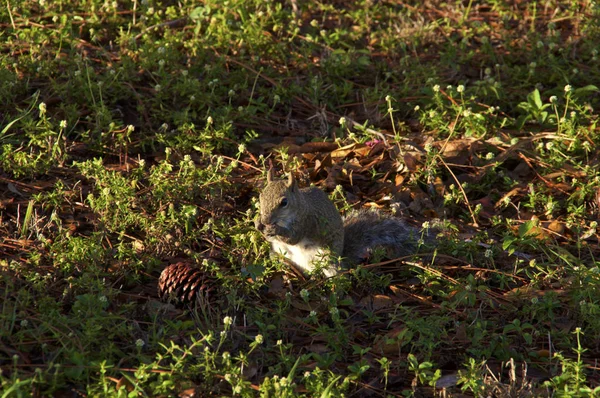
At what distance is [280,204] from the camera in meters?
4.55

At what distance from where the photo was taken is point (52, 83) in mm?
6094

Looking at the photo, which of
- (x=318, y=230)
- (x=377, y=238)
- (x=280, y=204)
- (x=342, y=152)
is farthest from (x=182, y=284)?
(x=342, y=152)

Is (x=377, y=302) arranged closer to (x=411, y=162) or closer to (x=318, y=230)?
(x=318, y=230)

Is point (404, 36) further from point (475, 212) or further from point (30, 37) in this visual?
point (30, 37)

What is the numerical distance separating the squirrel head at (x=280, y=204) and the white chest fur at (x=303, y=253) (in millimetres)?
164

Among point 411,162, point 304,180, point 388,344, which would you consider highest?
point 388,344

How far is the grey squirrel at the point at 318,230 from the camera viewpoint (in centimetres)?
456

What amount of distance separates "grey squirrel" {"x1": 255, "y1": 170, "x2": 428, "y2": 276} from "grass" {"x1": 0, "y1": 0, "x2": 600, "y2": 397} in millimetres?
134

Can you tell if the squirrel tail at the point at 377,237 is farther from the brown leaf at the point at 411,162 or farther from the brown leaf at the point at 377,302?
the brown leaf at the point at 411,162

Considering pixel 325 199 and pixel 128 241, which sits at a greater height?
pixel 325 199

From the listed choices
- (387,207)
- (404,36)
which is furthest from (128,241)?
(404,36)

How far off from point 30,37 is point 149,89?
110 centimetres

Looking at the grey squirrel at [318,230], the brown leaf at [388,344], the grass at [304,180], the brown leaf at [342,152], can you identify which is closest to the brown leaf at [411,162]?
the grass at [304,180]

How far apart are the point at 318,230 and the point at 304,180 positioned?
1.06 m
